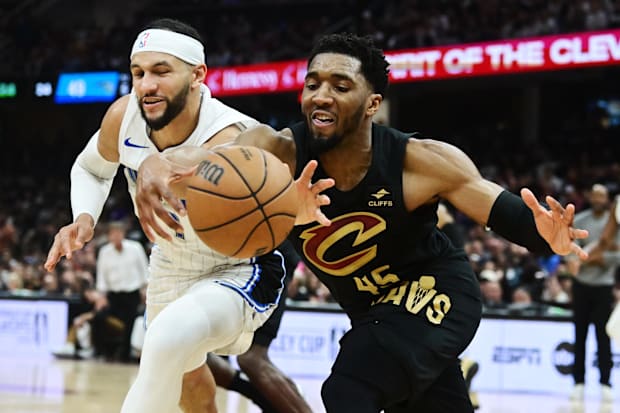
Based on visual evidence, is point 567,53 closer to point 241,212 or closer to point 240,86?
point 240,86

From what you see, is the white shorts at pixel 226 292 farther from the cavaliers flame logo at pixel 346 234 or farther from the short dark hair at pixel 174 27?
the short dark hair at pixel 174 27

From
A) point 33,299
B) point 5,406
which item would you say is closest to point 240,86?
point 33,299

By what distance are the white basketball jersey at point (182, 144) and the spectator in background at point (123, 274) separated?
7.18m

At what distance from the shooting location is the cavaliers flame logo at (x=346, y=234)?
3.73 meters

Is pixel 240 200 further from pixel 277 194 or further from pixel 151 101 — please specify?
pixel 151 101

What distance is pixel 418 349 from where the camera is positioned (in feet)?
11.8

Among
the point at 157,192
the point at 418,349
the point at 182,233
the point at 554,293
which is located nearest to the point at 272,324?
the point at 182,233

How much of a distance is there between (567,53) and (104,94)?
33.3ft

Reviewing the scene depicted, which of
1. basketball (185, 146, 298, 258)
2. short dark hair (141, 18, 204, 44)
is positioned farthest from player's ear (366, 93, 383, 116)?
short dark hair (141, 18, 204, 44)

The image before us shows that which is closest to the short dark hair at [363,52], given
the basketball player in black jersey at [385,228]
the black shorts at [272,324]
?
the basketball player in black jersey at [385,228]

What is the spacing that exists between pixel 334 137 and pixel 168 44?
3.77 ft

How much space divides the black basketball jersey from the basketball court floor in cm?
408

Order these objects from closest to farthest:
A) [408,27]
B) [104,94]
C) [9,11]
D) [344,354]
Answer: [344,354], [408,27], [104,94], [9,11]

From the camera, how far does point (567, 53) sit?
52.1 feet
